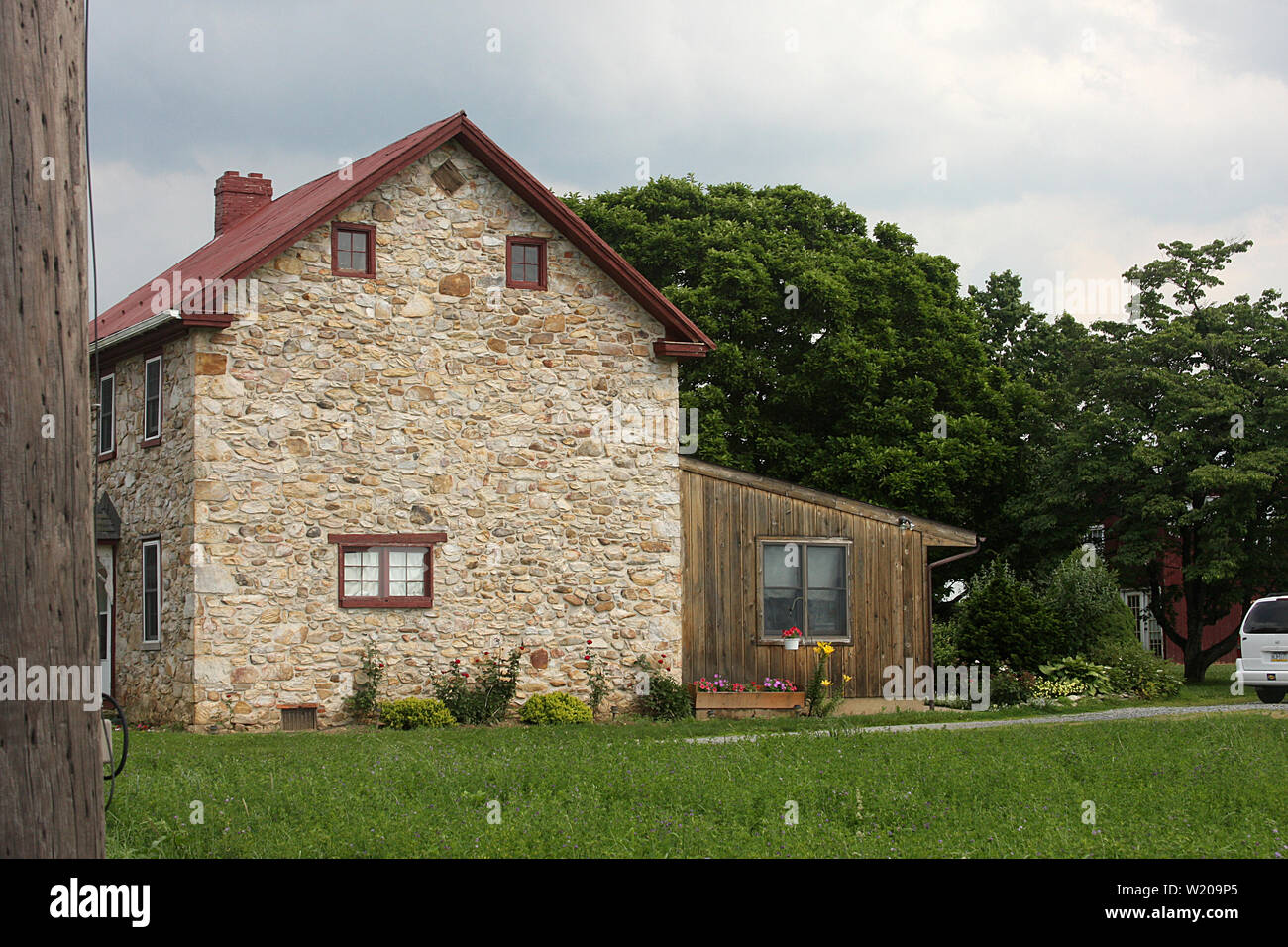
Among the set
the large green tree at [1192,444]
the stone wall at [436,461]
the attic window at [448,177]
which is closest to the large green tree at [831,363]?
the large green tree at [1192,444]

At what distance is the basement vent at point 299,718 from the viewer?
55.9 ft

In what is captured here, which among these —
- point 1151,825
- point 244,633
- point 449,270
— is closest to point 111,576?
point 244,633

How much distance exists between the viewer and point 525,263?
62.4 feet

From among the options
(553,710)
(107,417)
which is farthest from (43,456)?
(107,417)

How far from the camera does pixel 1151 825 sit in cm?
914

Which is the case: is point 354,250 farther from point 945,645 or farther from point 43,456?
point 43,456

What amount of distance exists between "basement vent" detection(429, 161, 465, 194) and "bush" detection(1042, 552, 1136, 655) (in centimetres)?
1235

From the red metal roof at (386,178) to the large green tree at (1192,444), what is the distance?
12119 mm

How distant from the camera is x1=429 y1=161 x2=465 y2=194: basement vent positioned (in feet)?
60.6

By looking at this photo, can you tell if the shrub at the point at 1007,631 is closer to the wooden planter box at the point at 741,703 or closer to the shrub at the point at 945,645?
the shrub at the point at 945,645

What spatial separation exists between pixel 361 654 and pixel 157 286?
25.7 feet

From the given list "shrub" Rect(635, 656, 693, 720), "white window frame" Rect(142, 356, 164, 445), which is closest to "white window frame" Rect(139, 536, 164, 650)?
"white window frame" Rect(142, 356, 164, 445)

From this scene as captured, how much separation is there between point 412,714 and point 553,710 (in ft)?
6.34
